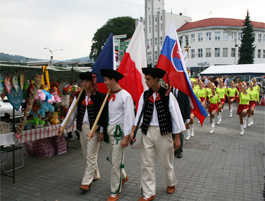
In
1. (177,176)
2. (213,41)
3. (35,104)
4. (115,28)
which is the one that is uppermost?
(115,28)

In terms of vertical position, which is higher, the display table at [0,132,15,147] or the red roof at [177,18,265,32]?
the red roof at [177,18,265,32]

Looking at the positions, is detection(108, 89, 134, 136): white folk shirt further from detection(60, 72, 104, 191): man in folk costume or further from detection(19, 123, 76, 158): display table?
detection(19, 123, 76, 158): display table

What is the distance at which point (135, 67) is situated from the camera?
5.29 m

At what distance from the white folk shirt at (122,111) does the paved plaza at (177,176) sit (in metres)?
1.28

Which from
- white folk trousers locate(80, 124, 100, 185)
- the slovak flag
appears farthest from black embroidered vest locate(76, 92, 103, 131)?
the slovak flag

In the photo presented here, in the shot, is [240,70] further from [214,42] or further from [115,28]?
[115,28]

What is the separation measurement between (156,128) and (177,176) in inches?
70.6

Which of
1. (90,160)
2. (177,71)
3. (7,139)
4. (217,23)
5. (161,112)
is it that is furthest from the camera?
(217,23)

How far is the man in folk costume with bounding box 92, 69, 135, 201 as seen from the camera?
13.9 feet

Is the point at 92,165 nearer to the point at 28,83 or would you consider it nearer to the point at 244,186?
the point at 28,83

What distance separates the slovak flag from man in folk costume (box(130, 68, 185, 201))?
33.1 inches

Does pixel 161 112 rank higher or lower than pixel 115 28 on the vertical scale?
lower

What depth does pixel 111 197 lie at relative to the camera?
13.9 ft

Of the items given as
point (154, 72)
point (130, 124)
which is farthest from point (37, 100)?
point (154, 72)
